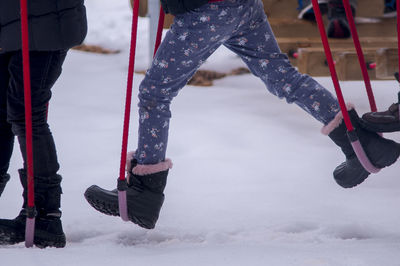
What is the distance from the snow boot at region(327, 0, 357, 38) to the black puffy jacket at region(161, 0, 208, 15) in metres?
2.28

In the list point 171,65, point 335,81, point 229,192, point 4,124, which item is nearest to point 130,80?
point 171,65

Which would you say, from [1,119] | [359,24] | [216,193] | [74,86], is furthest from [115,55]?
[1,119]

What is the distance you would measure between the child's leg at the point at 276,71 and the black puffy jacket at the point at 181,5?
30 cm

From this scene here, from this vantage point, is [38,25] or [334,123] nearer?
[38,25]

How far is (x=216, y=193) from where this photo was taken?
10.2 feet

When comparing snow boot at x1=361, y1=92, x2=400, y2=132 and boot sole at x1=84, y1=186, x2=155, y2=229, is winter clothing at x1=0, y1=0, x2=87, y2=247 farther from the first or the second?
snow boot at x1=361, y1=92, x2=400, y2=132

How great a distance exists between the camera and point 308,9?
4.24m

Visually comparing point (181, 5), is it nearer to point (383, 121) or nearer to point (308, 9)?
point (383, 121)

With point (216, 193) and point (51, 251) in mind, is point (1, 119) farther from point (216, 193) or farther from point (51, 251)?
point (216, 193)

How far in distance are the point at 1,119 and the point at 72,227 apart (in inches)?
24.1

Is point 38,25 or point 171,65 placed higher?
point 38,25

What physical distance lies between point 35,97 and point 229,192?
51.0 inches

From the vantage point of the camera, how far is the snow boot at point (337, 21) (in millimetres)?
4078

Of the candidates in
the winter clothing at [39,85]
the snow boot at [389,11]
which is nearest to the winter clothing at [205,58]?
the winter clothing at [39,85]
